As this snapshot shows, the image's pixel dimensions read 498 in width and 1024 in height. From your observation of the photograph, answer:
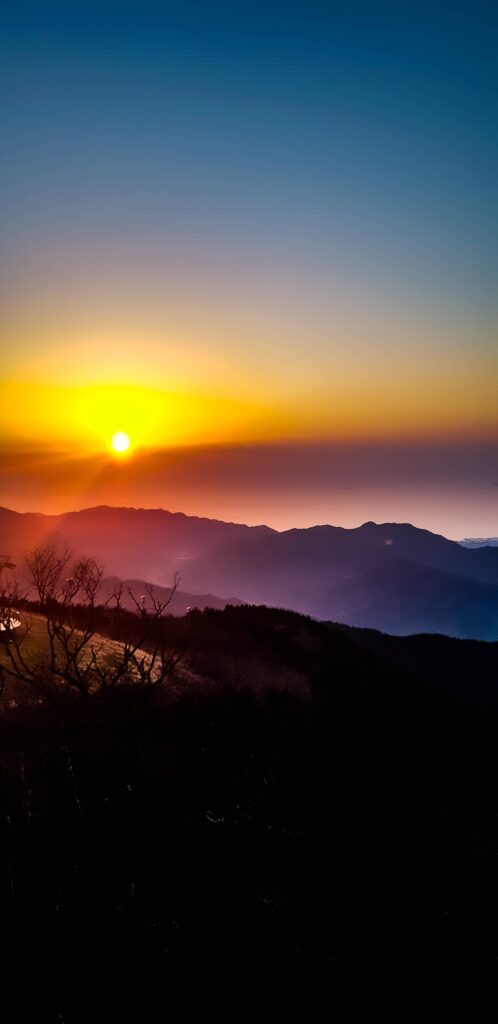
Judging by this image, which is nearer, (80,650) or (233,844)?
(233,844)

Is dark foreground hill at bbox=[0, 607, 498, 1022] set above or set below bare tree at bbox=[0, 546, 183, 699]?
below

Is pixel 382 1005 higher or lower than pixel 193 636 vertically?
lower

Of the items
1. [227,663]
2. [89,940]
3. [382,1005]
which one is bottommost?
[89,940]

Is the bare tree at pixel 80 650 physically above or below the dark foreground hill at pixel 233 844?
above

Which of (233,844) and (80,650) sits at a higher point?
(80,650)

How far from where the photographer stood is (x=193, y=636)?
4778cm

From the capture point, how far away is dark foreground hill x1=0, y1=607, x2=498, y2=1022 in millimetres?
14969

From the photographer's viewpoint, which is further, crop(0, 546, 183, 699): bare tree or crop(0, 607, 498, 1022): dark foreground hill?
crop(0, 546, 183, 699): bare tree

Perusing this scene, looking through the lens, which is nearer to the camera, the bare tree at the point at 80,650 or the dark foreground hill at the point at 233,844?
the dark foreground hill at the point at 233,844

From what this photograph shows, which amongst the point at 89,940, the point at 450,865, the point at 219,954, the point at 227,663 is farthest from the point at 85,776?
the point at 227,663

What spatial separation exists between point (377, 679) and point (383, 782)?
2175cm

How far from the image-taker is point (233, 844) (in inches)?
832

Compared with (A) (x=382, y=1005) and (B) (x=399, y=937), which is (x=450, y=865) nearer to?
(B) (x=399, y=937)

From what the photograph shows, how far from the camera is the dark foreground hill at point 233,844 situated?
15.0 m
